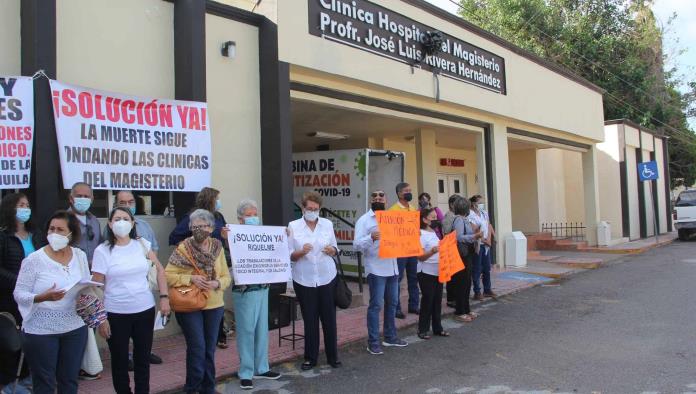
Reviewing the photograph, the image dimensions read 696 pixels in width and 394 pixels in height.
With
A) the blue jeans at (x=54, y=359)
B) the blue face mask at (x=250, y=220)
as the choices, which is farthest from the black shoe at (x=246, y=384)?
the blue jeans at (x=54, y=359)

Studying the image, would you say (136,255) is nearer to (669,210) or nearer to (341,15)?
(341,15)

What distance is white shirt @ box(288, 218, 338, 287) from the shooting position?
5820 millimetres

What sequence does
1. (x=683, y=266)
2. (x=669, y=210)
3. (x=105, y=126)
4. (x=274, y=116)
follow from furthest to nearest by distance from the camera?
1. (x=669, y=210)
2. (x=683, y=266)
3. (x=274, y=116)
4. (x=105, y=126)

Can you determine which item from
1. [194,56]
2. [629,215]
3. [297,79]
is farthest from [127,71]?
[629,215]

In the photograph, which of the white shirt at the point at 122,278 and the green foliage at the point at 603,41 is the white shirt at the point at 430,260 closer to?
the white shirt at the point at 122,278

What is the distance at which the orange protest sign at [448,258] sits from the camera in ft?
23.0

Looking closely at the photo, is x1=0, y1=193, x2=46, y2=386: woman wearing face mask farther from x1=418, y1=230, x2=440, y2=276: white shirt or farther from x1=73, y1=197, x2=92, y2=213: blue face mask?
x1=418, y1=230, x2=440, y2=276: white shirt

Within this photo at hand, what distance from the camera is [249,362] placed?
538 centimetres

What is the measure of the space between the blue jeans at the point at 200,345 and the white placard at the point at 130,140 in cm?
238

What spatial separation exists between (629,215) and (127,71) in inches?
779

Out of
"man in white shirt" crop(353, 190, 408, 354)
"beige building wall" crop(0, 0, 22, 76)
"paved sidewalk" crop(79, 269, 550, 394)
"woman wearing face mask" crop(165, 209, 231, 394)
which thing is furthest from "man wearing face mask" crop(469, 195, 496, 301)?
"beige building wall" crop(0, 0, 22, 76)

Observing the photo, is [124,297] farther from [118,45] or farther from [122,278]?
[118,45]

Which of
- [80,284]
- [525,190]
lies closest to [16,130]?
[80,284]

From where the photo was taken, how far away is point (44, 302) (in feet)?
12.8
